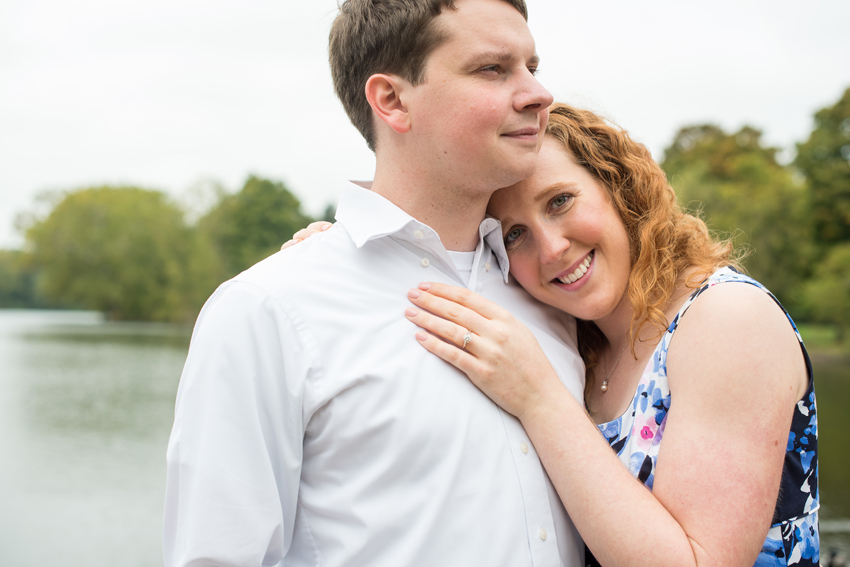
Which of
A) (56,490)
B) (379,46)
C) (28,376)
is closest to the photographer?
(379,46)

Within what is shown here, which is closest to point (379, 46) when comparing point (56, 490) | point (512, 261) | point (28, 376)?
point (512, 261)

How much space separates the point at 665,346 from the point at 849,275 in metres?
40.6

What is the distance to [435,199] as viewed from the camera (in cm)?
280

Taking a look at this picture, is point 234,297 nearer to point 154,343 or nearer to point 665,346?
point 665,346

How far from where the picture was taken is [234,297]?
233cm

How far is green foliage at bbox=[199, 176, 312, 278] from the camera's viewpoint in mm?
73875

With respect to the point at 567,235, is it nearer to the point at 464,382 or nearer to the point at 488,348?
the point at 488,348

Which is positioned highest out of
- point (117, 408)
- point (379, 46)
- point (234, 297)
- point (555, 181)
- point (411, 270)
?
point (379, 46)

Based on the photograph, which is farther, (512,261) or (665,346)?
(512,261)

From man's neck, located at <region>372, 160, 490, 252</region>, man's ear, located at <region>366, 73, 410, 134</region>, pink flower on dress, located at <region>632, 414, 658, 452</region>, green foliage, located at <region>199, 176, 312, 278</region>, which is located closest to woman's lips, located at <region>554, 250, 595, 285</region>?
man's neck, located at <region>372, 160, 490, 252</region>

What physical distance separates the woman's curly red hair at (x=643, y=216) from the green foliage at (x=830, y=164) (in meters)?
40.1

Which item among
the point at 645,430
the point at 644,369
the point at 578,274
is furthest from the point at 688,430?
the point at 578,274

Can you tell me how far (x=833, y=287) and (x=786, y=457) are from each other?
41.3 meters

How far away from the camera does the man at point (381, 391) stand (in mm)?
2234
